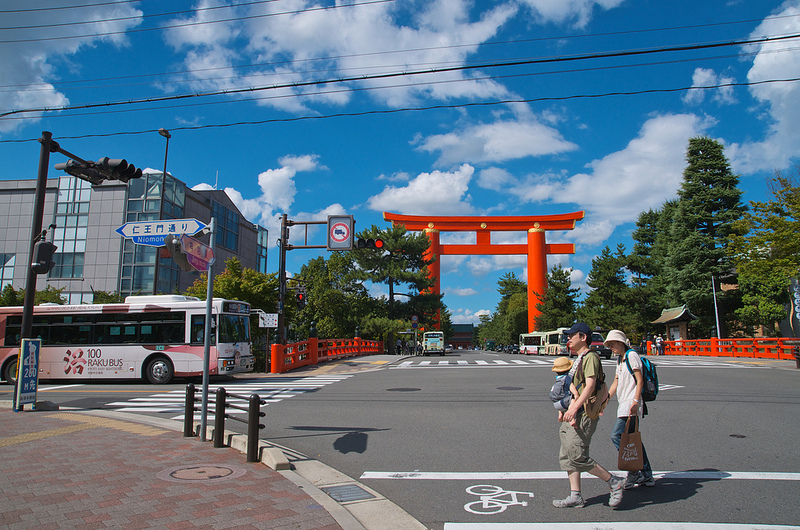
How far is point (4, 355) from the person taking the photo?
56.8 ft

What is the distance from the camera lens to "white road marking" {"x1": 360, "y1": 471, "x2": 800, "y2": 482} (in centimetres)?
552

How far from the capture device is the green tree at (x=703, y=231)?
42.9 m

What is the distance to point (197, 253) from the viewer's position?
A: 7125 millimetres

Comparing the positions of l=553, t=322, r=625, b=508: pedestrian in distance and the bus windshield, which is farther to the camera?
the bus windshield

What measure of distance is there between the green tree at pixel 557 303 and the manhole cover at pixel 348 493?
58944 millimetres

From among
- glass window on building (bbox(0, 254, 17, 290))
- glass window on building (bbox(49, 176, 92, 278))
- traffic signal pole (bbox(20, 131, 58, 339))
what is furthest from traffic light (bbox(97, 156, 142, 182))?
glass window on building (bbox(0, 254, 17, 290))

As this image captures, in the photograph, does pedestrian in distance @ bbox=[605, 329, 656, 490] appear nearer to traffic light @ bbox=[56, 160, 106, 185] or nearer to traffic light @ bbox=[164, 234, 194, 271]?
traffic light @ bbox=[164, 234, 194, 271]

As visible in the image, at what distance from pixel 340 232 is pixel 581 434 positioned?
14.1 m

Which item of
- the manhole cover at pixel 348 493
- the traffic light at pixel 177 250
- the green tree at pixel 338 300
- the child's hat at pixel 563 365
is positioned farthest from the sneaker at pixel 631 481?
the green tree at pixel 338 300

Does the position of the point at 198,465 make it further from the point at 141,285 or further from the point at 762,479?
the point at 141,285

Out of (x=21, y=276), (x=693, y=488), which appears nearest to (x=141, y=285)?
(x=21, y=276)

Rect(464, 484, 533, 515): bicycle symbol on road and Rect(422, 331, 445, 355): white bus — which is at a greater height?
Rect(422, 331, 445, 355): white bus

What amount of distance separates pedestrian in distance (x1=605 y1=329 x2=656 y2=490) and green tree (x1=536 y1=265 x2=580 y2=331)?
58266mm

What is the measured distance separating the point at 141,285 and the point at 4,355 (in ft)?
115
